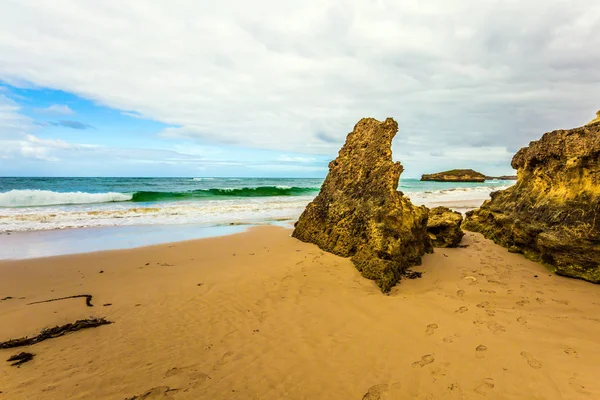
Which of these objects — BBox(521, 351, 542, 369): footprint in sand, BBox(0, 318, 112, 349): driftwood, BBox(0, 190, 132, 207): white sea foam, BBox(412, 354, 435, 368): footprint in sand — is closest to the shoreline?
BBox(0, 318, 112, 349): driftwood

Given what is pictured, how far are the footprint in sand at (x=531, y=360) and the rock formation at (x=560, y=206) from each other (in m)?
3.09

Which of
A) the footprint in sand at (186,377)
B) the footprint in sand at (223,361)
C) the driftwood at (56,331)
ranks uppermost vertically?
the driftwood at (56,331)

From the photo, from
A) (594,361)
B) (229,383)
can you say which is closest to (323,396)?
(229,383)

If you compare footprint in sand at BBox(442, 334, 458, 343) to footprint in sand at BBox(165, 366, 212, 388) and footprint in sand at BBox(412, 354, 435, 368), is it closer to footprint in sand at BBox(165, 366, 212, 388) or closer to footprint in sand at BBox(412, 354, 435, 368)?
footprint in sand at BBox(412, 354, 435, 368)

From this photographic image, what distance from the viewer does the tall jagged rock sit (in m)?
5.87

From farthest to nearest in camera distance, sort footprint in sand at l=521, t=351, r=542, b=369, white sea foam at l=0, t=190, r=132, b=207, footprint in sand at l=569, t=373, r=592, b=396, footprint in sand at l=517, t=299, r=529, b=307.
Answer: white sea foam at l=0, t=190, r=132, b=207, footprint in sand at l=517, t=299, r=529, b=307, footprint in sand at l=521, t=351, r=542, b=369, footprint in sand at l=569, t=373, r=592, b=396

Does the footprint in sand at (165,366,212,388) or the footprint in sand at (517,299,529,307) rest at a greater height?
the footprint in sand at (517,299,529,307)

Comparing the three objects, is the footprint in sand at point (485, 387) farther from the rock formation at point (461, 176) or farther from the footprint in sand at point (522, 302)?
the rock formation at point (461, 176)

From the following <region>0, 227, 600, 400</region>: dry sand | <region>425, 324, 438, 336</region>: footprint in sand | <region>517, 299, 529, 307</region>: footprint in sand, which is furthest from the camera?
<region>517, 299, 529, 307</region>: footprint in sand

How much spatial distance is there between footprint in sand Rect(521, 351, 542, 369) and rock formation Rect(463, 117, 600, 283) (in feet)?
10.1

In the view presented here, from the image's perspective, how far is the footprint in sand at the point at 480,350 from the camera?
→ 330 centimetres

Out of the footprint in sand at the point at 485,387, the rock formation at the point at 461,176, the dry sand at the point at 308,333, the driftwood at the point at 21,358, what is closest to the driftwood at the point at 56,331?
the dry sand at the point at 308,333

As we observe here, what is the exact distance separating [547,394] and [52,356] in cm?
501

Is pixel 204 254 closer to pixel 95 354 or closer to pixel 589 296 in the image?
pixel 95 354
